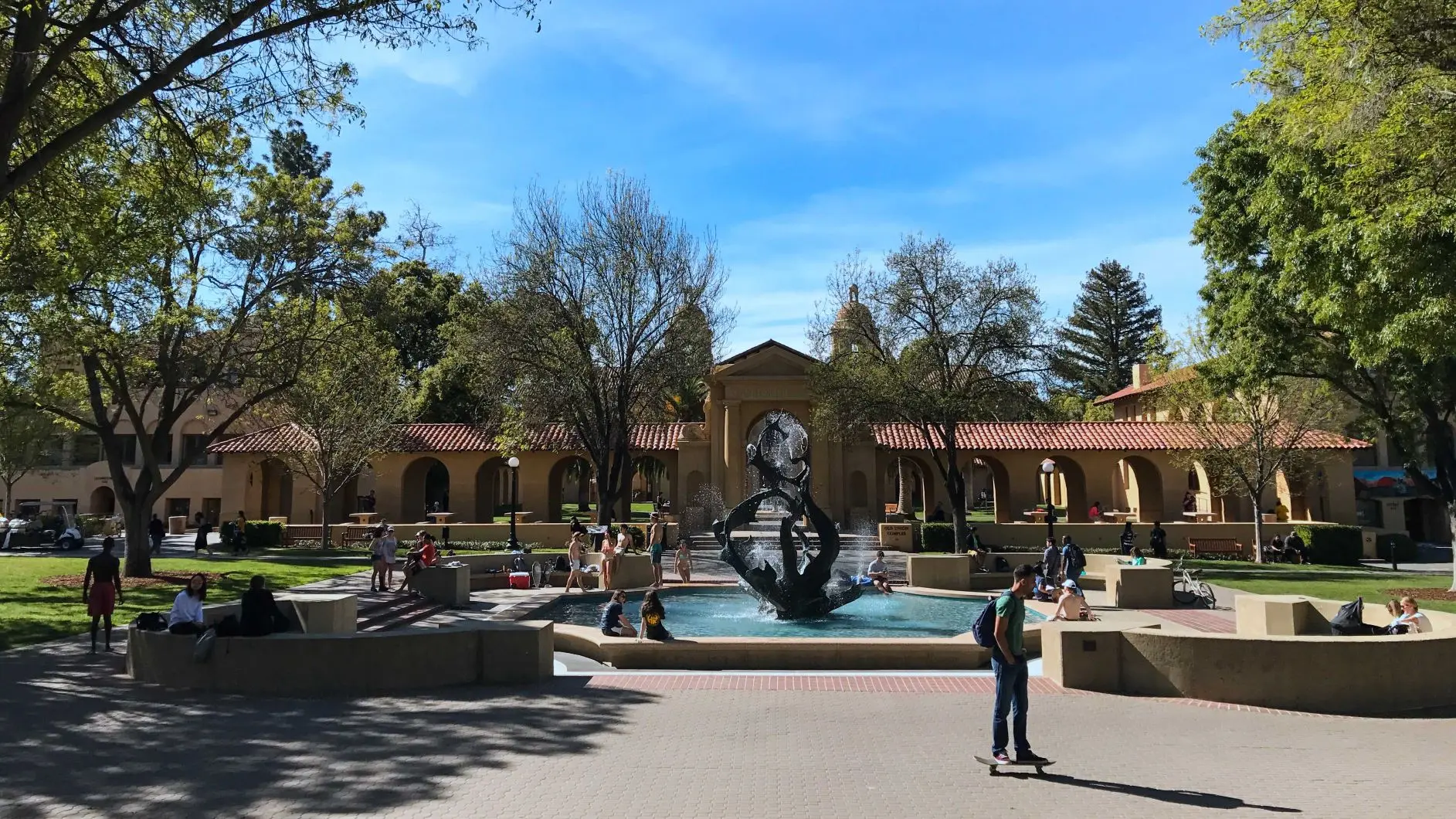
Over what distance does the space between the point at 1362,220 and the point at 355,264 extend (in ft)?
67.7

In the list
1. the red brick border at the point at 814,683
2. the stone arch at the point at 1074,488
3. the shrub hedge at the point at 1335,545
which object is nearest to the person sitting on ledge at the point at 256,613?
the red brick border at the point at 814,683

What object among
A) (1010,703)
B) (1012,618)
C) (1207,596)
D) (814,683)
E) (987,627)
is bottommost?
(814,683)

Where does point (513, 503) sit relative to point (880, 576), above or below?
above

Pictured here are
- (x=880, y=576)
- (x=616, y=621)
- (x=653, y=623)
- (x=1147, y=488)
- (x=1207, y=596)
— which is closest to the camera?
(x=653, y=623)

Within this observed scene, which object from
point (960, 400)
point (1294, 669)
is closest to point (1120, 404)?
point (960, 400)

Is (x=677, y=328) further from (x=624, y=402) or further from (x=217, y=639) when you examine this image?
(x=217, y=639)

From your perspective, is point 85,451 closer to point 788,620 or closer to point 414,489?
point 414,489

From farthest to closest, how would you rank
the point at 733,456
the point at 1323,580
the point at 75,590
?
the point at 733,456, the point at 1323,580, the point at 75,590

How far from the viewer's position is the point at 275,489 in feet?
144

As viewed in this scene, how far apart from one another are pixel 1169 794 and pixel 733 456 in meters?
28.7

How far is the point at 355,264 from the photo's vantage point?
21.6 metres

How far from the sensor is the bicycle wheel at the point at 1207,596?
17625 millimetres

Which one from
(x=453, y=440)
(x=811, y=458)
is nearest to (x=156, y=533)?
(x=453, y=440)

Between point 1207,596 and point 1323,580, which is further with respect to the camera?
point 1323,580
